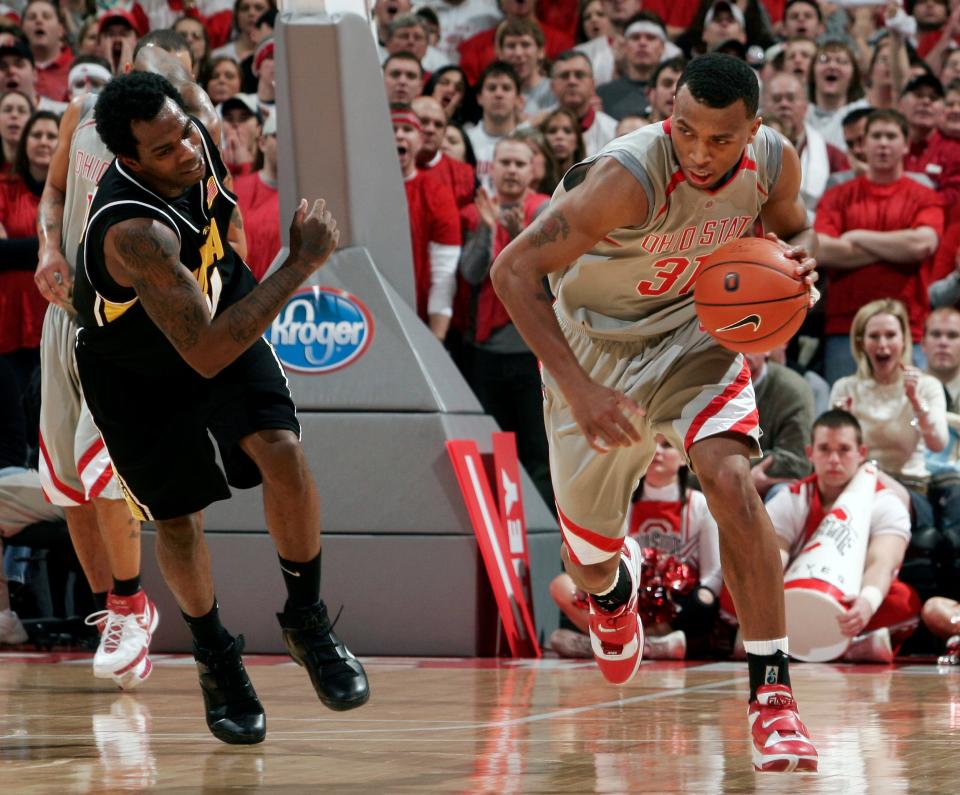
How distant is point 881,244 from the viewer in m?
8.34

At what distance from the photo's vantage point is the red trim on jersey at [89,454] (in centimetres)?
607

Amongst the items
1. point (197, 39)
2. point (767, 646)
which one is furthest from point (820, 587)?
point (197, 39)

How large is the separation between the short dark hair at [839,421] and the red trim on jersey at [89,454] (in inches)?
128

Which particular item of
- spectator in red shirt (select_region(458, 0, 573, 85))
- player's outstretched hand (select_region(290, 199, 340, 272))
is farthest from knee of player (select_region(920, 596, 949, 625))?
spectator in red shirt (select_region(458, 0, 573, 85))

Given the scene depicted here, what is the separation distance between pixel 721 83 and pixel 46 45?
8.92m

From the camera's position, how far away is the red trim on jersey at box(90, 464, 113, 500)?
6.02 m

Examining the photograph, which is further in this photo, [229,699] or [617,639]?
[617,639]

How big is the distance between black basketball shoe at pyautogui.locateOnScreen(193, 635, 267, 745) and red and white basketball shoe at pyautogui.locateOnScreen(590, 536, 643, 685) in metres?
1.30

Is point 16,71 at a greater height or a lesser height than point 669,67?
lesser

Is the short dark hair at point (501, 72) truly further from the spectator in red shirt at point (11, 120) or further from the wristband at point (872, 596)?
the wristband at point (872, 596)

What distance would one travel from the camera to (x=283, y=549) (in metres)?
4.55

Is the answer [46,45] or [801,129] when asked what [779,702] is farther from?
[46,45]

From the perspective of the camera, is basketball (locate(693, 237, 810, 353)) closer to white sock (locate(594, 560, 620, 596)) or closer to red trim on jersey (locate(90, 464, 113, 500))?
white sock (locate(594, 560, 620, 596))

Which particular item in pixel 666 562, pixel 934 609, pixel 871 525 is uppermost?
pixel 871 525
